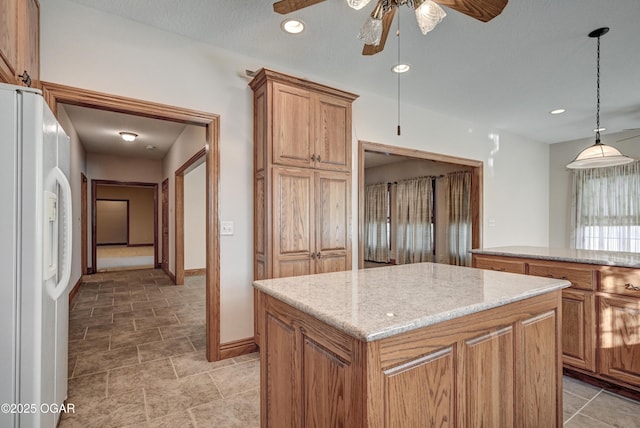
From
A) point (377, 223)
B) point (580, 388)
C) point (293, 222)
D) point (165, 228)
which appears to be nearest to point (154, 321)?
point (293, 222)

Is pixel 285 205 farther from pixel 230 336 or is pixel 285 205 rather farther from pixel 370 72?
pixel 370 72

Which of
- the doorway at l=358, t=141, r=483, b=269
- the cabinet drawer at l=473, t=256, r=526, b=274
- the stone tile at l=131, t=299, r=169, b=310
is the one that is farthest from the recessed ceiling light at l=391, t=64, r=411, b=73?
the stone tile at l=131, t=299, r=169, b=310

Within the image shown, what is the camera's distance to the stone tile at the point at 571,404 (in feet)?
6.52

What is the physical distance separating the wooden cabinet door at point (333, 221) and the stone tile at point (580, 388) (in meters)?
1.89

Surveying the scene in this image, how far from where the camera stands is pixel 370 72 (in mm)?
3211

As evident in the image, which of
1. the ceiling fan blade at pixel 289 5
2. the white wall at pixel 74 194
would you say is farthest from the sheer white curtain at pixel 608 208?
the white wall at pixel 74 194

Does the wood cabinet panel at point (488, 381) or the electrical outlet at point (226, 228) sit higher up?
the electrical outlet at point (226, 228)

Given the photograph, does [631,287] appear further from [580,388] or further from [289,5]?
[289,5]

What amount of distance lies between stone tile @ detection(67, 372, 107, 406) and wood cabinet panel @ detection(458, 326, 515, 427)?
2.27 meters

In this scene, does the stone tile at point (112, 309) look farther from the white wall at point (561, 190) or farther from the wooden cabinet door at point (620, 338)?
the white wall at point (561, 190)

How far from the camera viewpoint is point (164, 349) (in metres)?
2.88

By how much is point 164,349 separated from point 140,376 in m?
0.49

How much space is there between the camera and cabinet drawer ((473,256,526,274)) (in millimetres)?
2650

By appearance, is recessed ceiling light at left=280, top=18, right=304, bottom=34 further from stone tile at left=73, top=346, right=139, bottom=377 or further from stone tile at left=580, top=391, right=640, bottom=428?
stone tile at left=580, top=391, right=640, bottom=428
